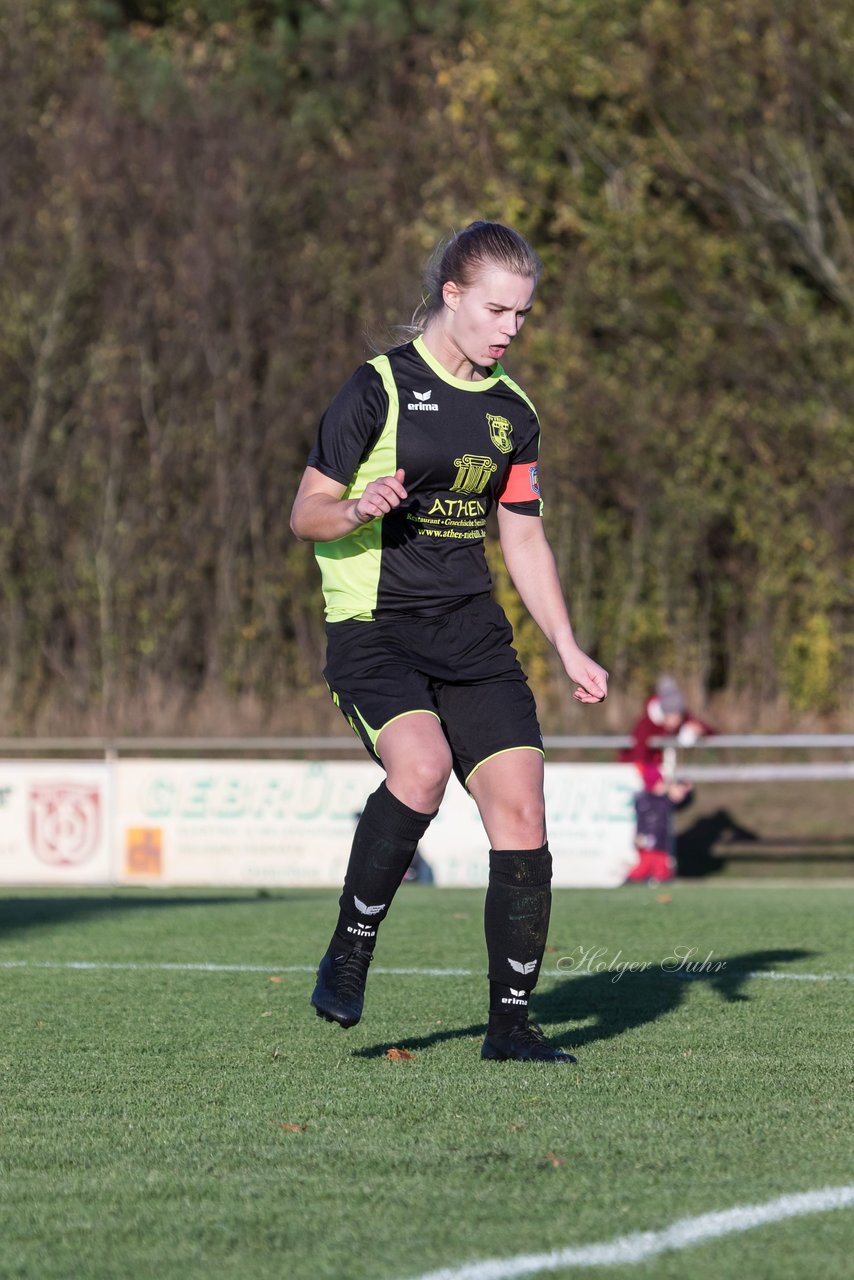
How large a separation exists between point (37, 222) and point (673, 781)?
1620 cm

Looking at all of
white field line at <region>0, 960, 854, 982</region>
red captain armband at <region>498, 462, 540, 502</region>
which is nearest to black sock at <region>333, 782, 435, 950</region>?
red captain armband at <region>498, 462, 540, 502</region>

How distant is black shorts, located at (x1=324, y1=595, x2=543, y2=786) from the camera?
4.57 metres

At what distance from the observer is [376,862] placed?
4.54 m

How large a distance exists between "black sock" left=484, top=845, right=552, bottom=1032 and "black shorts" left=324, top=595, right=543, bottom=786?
264mm

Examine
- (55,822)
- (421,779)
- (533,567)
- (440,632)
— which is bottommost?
(55,822)

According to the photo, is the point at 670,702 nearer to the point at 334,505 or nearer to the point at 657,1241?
the point at 334,505

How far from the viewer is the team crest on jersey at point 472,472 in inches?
181

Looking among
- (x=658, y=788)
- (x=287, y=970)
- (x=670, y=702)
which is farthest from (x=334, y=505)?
(x=670, y=702)

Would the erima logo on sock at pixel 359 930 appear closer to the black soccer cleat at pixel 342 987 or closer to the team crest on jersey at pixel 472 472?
the black soccer cleat at pixel 342 987

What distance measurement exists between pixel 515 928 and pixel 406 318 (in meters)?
22.6

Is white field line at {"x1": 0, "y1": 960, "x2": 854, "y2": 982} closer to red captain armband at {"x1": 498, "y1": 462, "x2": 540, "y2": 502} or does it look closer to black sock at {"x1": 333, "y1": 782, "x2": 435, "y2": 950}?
black sock at {"x1": 333, "y1": 782, "x2": 435, "y2": 950}

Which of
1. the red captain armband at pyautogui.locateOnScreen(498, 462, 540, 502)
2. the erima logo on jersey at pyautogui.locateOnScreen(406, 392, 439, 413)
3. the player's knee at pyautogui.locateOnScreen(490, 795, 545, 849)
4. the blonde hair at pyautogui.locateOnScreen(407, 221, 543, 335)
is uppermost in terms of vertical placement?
the blonde hair at pyautogui.locateOnScreen(407, 221, 543, 335)

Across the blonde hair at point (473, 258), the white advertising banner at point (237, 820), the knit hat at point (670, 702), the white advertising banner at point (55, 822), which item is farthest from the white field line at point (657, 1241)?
the knit hat at point (670, 702)

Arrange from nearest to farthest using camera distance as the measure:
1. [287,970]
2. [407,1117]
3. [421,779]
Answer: [407,1117]
[421,779]
[287,970]
